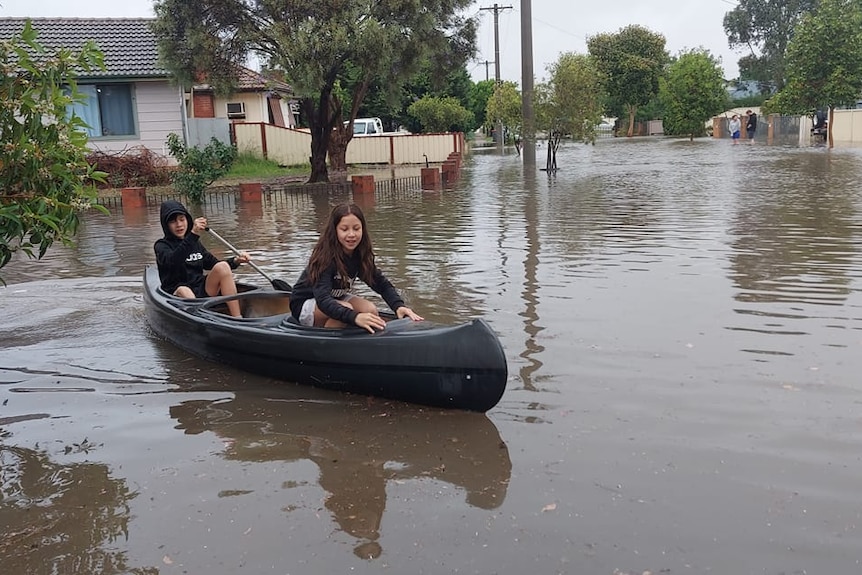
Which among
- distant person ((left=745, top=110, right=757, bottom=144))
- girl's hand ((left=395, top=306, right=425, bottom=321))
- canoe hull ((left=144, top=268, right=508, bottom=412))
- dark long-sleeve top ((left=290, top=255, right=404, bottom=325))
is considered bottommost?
canoe hull ((left=144, top=268, right=508, bottom=412))

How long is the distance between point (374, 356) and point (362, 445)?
1.94 ft

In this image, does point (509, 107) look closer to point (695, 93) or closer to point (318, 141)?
point (318, 141)

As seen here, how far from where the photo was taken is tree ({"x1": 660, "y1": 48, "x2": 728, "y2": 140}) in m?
49.1

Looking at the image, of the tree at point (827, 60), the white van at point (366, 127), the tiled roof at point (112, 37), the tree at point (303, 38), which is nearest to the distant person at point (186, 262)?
the tree at point (303, 38)

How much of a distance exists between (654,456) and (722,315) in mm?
3061

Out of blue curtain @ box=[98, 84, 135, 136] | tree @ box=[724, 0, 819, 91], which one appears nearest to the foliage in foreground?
blue curtain @ box=[98, 84, 135, 136]

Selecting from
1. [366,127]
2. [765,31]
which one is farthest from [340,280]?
[765,31]

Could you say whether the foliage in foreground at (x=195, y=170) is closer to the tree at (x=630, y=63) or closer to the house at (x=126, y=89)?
the house at (x=126, y=89)

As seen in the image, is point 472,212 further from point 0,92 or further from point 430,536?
point 430,536

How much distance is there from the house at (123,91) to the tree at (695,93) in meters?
34.5

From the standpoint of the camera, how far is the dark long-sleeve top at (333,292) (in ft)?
17.0

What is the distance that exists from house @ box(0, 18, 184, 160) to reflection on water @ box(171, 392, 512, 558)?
1872 cm

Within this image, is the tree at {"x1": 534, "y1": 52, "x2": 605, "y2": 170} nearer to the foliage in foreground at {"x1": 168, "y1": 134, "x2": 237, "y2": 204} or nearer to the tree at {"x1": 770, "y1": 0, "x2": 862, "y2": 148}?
the foliage in foreground at {"x1": 168, "y1": 134, "x2": 237, "y2": 204}

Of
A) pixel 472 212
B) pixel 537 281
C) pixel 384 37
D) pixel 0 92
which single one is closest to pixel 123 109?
pixel 384 37
